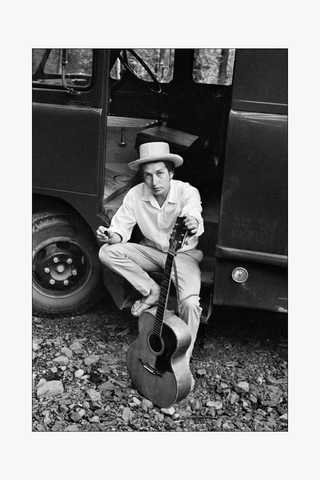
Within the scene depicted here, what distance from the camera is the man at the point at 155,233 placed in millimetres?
3072

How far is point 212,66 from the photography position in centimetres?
380

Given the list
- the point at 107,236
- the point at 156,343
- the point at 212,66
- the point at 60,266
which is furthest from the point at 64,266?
the point at 212,66

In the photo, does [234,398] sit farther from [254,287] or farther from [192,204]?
[192,204]

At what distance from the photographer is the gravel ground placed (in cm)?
305

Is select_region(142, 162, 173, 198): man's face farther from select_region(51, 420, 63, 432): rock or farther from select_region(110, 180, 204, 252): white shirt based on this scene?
select_region(51, 420, 63, 432): rock

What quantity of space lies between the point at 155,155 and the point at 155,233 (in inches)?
17.5

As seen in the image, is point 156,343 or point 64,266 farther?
point 64,266

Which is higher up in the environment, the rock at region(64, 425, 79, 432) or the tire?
the tire

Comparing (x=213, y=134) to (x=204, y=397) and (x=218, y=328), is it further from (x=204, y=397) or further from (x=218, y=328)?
(x=204, y=397)

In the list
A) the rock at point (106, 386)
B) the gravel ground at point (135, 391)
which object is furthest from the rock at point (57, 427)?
the rock at point (106, 386)

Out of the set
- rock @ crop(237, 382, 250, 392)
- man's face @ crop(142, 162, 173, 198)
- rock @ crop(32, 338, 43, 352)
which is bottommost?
rock @ crop(237, 382, 250, 392)

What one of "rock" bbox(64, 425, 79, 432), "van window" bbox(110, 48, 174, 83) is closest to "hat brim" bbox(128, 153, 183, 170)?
"van window" bbox(110, 48, 174, 83)

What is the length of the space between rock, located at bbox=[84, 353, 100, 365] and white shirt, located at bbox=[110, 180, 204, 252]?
28.4 inches

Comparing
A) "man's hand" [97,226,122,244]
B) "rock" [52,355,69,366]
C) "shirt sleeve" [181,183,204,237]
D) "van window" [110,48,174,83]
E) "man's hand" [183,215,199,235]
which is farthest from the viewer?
"van window" [110,48,174,83]
